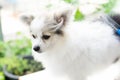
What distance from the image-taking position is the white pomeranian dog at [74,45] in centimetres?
80

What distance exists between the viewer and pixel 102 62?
2.92 feet

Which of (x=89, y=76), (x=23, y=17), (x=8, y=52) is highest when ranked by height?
(x=8, y=52)

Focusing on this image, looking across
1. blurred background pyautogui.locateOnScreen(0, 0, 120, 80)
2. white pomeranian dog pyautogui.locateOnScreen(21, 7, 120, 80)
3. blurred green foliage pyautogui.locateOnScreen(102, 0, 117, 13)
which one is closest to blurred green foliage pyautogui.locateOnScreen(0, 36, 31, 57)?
blurred background pyautogui.locateOnScreen(0, 0, 120, 80)

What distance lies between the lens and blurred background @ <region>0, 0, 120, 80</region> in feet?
2.81

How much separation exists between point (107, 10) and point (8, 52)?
50cm

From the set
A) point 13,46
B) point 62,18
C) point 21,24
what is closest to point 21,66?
point 13,46

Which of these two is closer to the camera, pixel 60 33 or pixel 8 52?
pixel 60 33

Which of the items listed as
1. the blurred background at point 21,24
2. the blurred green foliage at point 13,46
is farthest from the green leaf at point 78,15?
the blurred green foliage at point 13,46

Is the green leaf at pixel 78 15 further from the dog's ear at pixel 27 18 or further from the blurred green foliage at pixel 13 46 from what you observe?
the blurred green foliage at pixel 13 46

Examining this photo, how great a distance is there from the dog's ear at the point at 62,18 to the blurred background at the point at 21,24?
0.03 metres

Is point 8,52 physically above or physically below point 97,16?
above

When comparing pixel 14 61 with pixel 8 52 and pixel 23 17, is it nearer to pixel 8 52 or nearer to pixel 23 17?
pixel 8 52

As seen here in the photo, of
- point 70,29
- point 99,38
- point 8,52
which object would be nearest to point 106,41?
point 99,38

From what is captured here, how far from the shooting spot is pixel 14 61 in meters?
1.21
